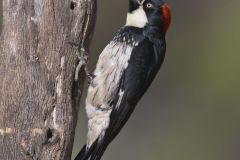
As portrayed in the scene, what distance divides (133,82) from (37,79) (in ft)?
3.15

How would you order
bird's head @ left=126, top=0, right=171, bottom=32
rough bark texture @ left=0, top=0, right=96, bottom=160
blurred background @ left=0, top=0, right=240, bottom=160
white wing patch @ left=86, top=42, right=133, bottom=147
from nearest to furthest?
1. rough bark texture @ left=0, top=0, right=96, bottom=160
2. white wing patch @ left=86, top=42, right=133, bottom=147
3. bird's head @ left=126, top=0, right=171, bottom=32
4. blurred background @ left=0, top=0, right=240, bottom=160

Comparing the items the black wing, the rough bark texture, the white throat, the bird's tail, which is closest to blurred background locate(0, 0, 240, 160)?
the white throat

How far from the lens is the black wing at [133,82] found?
622 cm

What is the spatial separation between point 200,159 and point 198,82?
5.74 feet

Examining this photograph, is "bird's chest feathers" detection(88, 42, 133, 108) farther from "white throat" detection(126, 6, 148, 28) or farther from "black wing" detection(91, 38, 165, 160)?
"white throat" detection(126, 6, 148, 28)

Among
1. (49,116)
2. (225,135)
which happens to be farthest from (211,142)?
(49,116)

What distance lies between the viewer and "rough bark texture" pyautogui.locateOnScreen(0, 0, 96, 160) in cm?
565

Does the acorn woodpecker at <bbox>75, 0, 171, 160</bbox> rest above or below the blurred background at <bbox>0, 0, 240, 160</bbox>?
above

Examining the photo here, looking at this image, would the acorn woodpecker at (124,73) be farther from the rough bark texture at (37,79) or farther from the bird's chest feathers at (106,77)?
the rough bark texture at (37,79)

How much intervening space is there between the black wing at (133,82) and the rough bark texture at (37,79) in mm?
448

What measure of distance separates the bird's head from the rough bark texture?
91cm

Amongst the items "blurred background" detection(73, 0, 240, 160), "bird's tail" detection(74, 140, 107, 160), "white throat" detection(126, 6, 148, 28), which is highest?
"white throat" detection(126, 6, 148, 28)

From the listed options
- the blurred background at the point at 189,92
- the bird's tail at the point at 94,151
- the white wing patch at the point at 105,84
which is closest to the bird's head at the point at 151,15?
the white wing patch at the point at 105,84

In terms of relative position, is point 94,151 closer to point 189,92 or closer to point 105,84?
point 105,84
